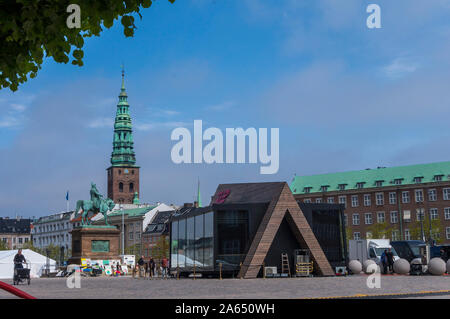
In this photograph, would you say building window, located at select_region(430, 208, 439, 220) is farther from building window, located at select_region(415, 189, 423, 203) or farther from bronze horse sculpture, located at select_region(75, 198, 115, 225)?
bronze horse sculpture, located at select_region(75, 198, 115, 225)

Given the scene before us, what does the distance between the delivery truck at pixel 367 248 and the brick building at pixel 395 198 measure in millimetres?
49347

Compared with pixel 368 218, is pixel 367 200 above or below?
above

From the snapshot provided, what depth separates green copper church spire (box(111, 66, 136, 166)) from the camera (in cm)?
14968

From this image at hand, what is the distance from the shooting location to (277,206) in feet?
119

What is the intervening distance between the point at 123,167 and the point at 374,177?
88353 mm

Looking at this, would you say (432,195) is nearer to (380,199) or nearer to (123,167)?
(380,199)

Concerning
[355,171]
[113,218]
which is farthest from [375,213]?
[113,218]

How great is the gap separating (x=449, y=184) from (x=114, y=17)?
9929 centimetres

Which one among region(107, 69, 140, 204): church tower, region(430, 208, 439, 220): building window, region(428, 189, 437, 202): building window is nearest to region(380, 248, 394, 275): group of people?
region(430, 208, 439, 220): building window

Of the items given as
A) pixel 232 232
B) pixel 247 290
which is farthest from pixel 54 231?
pixel 247 290

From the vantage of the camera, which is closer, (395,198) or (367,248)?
(367,248)

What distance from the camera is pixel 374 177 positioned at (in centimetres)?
11119

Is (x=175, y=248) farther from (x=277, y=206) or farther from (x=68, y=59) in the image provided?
(x=68, y=59)

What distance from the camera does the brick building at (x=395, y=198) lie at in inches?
3937
